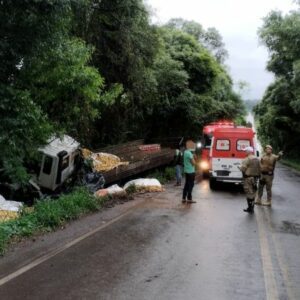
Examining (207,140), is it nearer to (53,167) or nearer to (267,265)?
(53,167)

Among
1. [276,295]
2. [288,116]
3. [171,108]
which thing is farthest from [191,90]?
[276,295]

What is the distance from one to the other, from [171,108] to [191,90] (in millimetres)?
2790

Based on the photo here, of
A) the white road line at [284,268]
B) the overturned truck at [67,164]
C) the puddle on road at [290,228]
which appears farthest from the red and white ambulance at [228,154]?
the white road line at [284,268]

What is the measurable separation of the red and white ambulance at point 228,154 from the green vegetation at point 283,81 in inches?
393

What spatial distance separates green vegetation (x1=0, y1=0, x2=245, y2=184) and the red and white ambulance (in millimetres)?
4455

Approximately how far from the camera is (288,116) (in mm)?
49719

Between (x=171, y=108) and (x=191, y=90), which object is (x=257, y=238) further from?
(x=191, y=90)

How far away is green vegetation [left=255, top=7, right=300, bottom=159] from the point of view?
28.5 m

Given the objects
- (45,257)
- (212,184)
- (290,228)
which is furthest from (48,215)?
(212,184)

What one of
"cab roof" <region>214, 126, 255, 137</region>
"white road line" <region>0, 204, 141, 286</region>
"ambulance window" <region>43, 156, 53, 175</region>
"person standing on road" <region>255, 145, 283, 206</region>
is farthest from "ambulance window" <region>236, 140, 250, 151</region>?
"white road line" <region>0, 204, 141, 286</region>

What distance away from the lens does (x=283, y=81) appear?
46.5 m

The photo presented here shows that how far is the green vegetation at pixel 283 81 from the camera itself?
93.4 ft

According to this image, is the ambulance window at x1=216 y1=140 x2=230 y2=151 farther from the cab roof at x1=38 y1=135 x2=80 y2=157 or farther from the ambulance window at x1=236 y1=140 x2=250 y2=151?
the cab roof at x1=38 y1=135 x2=80 y2=157

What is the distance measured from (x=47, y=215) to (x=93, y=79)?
3.69 meters
